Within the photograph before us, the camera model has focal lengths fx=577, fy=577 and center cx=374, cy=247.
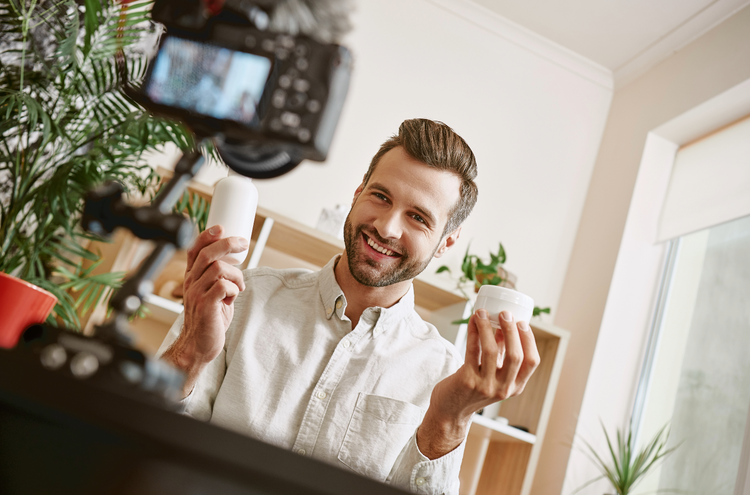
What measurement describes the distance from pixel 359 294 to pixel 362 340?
0.11m

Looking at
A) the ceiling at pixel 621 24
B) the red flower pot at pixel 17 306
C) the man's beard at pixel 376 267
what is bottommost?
the red flower pot at pixel 17 306

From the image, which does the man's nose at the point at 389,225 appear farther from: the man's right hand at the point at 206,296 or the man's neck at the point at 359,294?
the man's right hand at the point at 206,296

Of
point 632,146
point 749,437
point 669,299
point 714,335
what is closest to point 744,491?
point 749,437

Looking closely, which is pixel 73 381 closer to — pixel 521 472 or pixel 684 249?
pixel 521 472

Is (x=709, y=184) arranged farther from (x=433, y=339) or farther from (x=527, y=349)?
(x=527, y=349)

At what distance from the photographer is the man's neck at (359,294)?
1.37 m

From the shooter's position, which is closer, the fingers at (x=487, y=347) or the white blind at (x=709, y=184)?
the fingers at (x=487, y=347)

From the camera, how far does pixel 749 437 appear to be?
1.98 meters

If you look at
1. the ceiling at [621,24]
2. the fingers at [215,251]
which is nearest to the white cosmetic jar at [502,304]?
the fingers at [215,251]

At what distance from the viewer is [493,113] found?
287 centimetres

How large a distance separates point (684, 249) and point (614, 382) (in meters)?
0.70

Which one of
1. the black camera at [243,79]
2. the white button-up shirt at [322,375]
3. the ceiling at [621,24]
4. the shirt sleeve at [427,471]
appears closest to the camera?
the black camera at [243,79]

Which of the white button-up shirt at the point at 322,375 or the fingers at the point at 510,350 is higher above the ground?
the fingers at the point at 510,350

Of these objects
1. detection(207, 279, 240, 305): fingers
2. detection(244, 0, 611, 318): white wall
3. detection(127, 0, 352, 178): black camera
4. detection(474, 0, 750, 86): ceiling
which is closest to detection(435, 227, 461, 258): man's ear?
detection(207, 279, 240, 305): fingers
